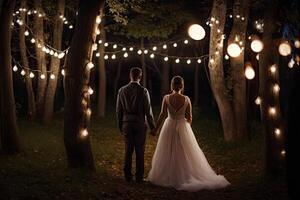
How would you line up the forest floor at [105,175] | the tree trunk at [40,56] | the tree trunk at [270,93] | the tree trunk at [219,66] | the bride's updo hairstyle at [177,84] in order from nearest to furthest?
the forest floor at [105,175] < the tree trunk at [270,93] < the bride's updo hairstyle at [177,84] < the tree trunk at [219,66] < the tree trunk at [40,56]

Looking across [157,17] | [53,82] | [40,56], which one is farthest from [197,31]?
[40,56]

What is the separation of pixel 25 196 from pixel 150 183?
296 cm

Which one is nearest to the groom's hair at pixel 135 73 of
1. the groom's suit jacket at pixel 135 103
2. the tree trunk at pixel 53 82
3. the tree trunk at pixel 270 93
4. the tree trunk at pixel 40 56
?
the groom's suit jacket at pixel 135 103

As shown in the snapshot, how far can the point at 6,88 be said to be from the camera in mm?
11242

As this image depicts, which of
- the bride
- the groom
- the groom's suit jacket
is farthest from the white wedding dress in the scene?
the groom's suit jacket

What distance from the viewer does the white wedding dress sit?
379 inches

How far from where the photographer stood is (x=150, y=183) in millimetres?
9727

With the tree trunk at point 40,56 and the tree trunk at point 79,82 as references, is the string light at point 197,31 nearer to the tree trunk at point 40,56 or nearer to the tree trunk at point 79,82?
the tree trunk at point 79,82

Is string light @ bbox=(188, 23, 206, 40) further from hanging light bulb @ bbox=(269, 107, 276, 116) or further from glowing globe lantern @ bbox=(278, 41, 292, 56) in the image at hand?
hanging light bulb @ bbox=(269, 107, 276, 116)

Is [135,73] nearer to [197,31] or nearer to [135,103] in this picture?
[135,103]

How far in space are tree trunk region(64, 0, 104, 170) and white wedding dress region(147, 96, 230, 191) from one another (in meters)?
1.52

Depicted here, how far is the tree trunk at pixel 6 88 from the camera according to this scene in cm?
1106

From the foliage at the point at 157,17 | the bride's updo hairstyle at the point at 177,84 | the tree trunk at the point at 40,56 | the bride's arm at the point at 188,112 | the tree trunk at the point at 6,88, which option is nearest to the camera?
the bride's updo hairstyle at the point at 177,84

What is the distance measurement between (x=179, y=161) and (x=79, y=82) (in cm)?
265
